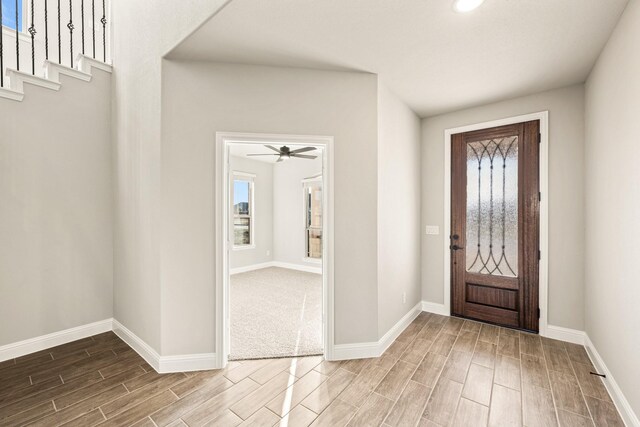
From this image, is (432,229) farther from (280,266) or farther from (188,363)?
(280,266)

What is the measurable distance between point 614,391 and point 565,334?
1048 millimetres

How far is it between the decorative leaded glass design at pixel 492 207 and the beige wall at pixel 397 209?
0.67 m

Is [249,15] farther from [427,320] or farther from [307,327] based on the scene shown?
[427,320]

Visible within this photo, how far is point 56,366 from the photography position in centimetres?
251

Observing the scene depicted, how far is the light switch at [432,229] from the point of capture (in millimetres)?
3812

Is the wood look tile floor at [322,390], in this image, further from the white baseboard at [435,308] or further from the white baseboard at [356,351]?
the white baseboard at [435,308]

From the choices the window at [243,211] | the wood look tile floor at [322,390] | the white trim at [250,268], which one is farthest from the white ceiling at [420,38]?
the white trim at [250,268]

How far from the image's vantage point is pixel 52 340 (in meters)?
2.87

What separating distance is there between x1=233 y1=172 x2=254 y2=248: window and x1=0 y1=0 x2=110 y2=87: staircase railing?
342cm

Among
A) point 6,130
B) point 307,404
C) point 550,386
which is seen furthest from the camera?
point 6,130

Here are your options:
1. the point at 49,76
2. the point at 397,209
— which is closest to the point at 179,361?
the point at 397,209

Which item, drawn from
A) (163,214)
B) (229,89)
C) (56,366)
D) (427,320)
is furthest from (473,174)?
(56,366)

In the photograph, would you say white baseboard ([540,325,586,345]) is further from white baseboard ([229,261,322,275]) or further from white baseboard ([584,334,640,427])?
white baseboard ([229,261,322,275])

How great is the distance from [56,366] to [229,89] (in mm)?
2985
